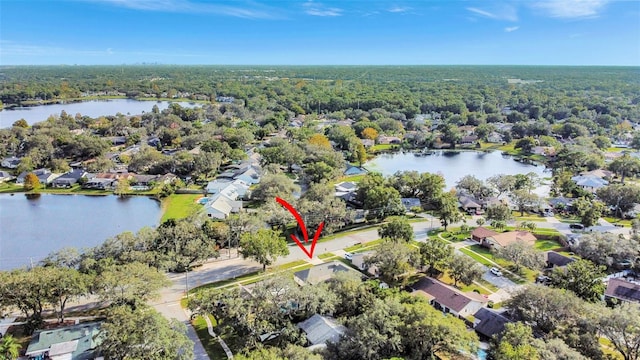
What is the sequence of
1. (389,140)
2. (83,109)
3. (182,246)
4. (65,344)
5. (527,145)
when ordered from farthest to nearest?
(83,109), (389,140), (527,145), (182,246), (65,344)

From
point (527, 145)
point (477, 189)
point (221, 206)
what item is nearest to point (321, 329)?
point (221, 206)

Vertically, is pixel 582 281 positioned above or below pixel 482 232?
above

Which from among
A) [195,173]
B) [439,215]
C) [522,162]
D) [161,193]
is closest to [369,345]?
[439,215]

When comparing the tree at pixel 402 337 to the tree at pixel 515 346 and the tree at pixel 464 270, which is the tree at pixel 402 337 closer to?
the tree at pixel 515 346

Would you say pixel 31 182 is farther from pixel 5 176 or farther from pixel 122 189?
pixel 122 189

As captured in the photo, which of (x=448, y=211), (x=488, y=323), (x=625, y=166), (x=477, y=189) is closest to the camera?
(x=488, y=323)

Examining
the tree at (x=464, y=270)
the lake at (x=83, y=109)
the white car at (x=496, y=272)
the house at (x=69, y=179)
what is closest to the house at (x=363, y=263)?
the tree at (x=464, y=270)

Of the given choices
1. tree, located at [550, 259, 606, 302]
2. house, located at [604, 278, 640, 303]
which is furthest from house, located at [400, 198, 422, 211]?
house, located at [604, 278, 640, 303]

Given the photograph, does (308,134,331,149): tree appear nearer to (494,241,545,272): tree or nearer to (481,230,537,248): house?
(481,230,537,248): house

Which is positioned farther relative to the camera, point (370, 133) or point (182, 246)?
point (370, 133)
